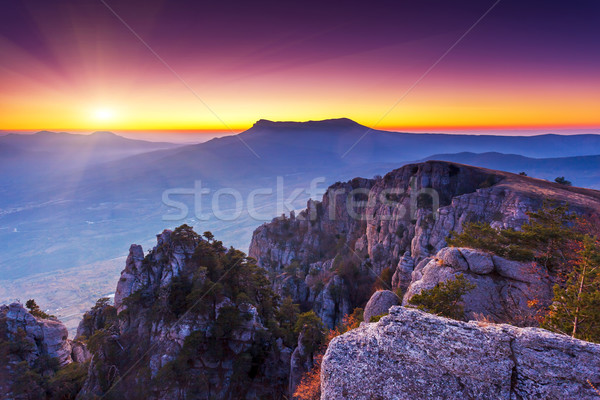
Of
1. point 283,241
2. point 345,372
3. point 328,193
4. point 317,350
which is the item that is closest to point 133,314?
point 317,350

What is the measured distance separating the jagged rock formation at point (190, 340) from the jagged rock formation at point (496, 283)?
15.2 metres

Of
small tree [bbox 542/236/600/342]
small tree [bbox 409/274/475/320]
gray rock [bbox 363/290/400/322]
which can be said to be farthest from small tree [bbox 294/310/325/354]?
small tree [bbox 542/236/600/342]

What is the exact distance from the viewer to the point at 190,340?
68.0 feet

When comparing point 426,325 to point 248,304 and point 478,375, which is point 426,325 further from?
point 248,304

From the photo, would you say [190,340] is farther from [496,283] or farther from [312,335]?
[496,283]

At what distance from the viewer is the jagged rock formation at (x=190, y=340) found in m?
19.8

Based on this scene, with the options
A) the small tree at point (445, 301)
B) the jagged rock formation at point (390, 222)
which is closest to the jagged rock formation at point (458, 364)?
the small tree at point (445, 301)

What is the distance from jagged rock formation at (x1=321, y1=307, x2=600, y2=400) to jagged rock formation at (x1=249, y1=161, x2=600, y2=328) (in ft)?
34.1

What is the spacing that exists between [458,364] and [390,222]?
142 ft

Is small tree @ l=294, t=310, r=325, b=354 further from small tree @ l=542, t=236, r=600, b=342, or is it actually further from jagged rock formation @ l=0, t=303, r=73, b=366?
jagged rock formation @ l=0, t=303, r=73, b=366

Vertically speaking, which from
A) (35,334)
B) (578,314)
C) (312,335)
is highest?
(578,314)

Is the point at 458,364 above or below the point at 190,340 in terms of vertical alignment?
above

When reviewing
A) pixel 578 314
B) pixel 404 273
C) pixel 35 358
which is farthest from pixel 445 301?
pixel 35 358

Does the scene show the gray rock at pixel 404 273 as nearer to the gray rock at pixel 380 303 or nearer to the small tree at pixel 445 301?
the gray rock at pixel 380 303
